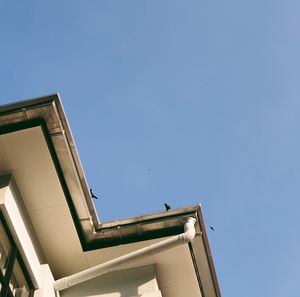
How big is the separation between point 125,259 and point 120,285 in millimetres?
641

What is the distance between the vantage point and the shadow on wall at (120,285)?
840 centimetres

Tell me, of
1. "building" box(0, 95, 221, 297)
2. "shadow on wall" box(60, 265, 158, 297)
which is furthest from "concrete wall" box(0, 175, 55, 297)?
"shadow on wall" box(60, 265, 158, 297)

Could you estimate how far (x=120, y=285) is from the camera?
8.56 metres

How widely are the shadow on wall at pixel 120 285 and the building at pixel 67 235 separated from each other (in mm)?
17

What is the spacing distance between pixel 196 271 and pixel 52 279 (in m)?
2.63

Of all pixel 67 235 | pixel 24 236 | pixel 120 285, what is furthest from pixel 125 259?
pixel 24 236

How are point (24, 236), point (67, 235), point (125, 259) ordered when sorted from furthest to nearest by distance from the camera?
point (67, 235), point (125, 259), point (24, 236)

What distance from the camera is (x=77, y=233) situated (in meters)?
8.46

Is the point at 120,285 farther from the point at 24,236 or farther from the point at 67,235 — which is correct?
the point at 24,236

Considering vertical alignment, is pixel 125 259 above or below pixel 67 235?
below

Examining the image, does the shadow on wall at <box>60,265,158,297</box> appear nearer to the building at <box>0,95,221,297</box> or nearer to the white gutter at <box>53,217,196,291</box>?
the building at <box>0,95,221,297</box>

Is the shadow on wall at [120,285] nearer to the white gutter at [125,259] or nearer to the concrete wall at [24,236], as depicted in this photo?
the white gutter at [125,259]

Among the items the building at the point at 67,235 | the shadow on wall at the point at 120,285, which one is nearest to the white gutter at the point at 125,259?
the building at the point at 67,235

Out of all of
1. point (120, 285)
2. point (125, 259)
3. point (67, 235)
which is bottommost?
point (120, 285)
